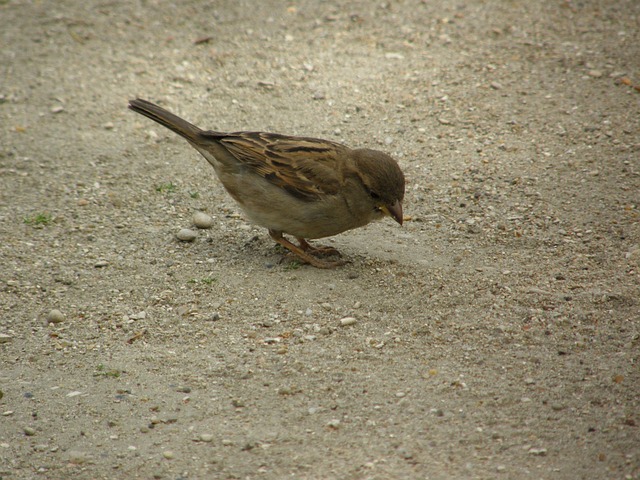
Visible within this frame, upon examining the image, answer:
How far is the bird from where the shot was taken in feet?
18.7

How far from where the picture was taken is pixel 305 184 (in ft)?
19.2

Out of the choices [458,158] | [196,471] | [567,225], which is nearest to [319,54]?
[458,158]

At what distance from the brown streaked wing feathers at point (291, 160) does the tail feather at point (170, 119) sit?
231 mm

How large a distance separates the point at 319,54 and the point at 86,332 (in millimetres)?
4668

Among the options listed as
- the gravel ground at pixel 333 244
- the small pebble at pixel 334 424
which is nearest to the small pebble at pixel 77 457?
the gravel ground at pixel 333 244

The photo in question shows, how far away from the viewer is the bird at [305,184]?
224 inches

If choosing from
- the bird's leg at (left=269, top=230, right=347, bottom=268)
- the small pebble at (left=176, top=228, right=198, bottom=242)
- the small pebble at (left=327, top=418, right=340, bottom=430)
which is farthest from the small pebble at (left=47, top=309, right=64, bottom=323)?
the small pebble at (left=327, top=418, right=340, bottom=430)

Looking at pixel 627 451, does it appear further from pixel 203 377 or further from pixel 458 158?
pixel 458 158

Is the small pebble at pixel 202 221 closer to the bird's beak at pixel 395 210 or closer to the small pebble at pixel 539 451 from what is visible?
the bird's beak at pixel 395 210

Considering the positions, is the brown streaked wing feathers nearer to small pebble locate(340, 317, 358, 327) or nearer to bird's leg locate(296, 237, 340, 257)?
bird's leg locate(296, 237, 340, 257)

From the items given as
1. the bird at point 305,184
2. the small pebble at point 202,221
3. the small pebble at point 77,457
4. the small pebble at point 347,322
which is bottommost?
the small pebble at point 77,457

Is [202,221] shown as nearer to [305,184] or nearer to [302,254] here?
[302,254]

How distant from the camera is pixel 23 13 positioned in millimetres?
9891

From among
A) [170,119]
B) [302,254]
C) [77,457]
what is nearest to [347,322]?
[302,254]
